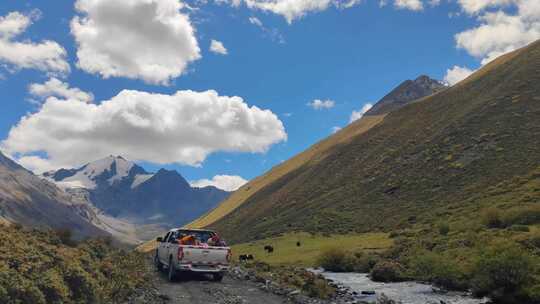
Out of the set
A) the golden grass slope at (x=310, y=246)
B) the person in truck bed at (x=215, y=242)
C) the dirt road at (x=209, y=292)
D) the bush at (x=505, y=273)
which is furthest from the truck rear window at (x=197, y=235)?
the golden grass slope at (x=310, y=246)

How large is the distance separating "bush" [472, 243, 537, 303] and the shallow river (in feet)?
2.80

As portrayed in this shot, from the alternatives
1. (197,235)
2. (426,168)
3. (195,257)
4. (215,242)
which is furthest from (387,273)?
(426,168)

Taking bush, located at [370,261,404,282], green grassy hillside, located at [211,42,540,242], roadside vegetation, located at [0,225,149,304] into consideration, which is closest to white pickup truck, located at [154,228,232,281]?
roadside vegetation, located at [0,225,149,304]

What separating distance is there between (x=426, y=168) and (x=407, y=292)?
187 feet

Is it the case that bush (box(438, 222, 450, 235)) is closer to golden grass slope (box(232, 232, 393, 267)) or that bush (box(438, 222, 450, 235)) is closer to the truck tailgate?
golden grass slope (box(232, 232, 393, 267))

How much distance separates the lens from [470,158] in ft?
245

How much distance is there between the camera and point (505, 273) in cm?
2170

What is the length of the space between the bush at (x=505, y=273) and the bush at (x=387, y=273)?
984cm

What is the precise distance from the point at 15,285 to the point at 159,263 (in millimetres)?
18231

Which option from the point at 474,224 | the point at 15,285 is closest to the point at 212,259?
the point at 15,285

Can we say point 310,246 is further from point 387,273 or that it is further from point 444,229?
point 387,273

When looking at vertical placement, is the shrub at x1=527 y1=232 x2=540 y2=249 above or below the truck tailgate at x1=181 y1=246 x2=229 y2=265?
above

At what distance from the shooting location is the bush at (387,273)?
32.7 m

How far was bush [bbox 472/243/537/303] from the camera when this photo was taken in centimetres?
2097
